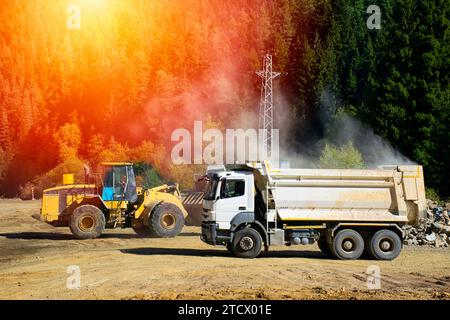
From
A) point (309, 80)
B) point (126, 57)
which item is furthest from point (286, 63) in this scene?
point (126, 57)

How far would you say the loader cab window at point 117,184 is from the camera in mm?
26484

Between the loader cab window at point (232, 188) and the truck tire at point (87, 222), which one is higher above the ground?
the loader cab window at point (232, 188)

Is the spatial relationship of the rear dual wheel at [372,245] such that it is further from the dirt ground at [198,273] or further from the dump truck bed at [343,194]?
the dump truck bed at [343,194]

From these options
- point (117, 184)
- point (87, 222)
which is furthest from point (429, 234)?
point (87, 222)

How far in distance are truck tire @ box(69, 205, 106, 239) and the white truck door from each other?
778 cm

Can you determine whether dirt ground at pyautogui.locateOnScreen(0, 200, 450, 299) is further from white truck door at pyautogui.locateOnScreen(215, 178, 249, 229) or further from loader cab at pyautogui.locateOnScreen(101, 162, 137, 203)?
loader cab at pyautogui.locateOnScreen(101, 162, 137, 203)

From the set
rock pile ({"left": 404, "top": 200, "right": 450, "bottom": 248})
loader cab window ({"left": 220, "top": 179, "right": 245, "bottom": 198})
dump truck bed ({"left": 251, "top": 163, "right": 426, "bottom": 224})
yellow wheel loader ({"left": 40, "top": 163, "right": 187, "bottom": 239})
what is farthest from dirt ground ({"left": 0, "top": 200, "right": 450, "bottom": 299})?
loader cab window ({"left": 220, "top": 179, "right": 245, "bottom": 198})

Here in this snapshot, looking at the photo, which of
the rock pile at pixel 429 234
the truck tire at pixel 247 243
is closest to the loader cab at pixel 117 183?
the truck tire at pixel 247 243

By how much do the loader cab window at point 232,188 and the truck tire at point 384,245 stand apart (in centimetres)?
454

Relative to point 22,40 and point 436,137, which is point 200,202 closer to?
point 436,137

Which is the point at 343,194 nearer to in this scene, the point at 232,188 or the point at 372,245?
the point at 372,245

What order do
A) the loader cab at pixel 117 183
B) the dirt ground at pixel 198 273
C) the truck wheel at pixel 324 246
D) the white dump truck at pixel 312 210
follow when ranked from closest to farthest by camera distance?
the dirt ground at pixel 198 273 < the white dump truck at pixel 312 210 < the truck wheel at pixel 324 246 < the loader cab at pixel 117 183

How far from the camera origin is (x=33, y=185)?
76812 mm
